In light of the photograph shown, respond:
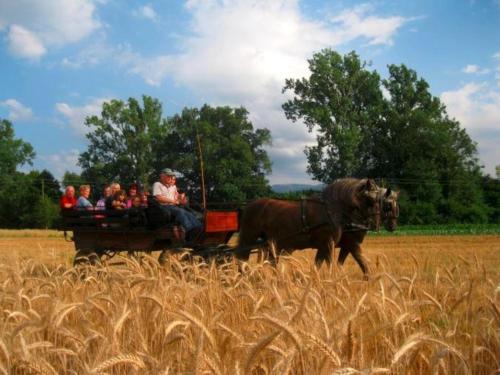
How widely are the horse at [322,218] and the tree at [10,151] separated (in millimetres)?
65187

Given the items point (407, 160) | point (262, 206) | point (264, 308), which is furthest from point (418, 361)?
point (407, 160)

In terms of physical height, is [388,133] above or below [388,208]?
above

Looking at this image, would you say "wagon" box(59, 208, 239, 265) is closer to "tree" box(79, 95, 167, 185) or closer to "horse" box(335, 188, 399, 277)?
"horse" box(335, 188, 399, 277)

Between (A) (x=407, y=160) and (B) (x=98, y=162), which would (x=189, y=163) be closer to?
(B) (x=98, y=162)

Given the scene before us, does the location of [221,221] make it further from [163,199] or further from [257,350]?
[257,350]

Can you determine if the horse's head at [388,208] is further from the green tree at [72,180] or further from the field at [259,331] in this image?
the green tree at [72,180]

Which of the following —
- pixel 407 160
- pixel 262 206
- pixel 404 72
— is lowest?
pixel 262 206

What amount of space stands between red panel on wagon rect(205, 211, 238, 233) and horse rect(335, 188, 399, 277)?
1822mm

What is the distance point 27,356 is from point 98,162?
6091 centimetres

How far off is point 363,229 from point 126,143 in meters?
55.0

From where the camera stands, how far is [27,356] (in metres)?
2.14

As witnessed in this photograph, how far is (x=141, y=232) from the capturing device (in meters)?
9.23

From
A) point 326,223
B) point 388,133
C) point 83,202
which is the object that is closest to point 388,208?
point 326,223

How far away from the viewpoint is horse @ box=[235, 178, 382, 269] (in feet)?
27.8
